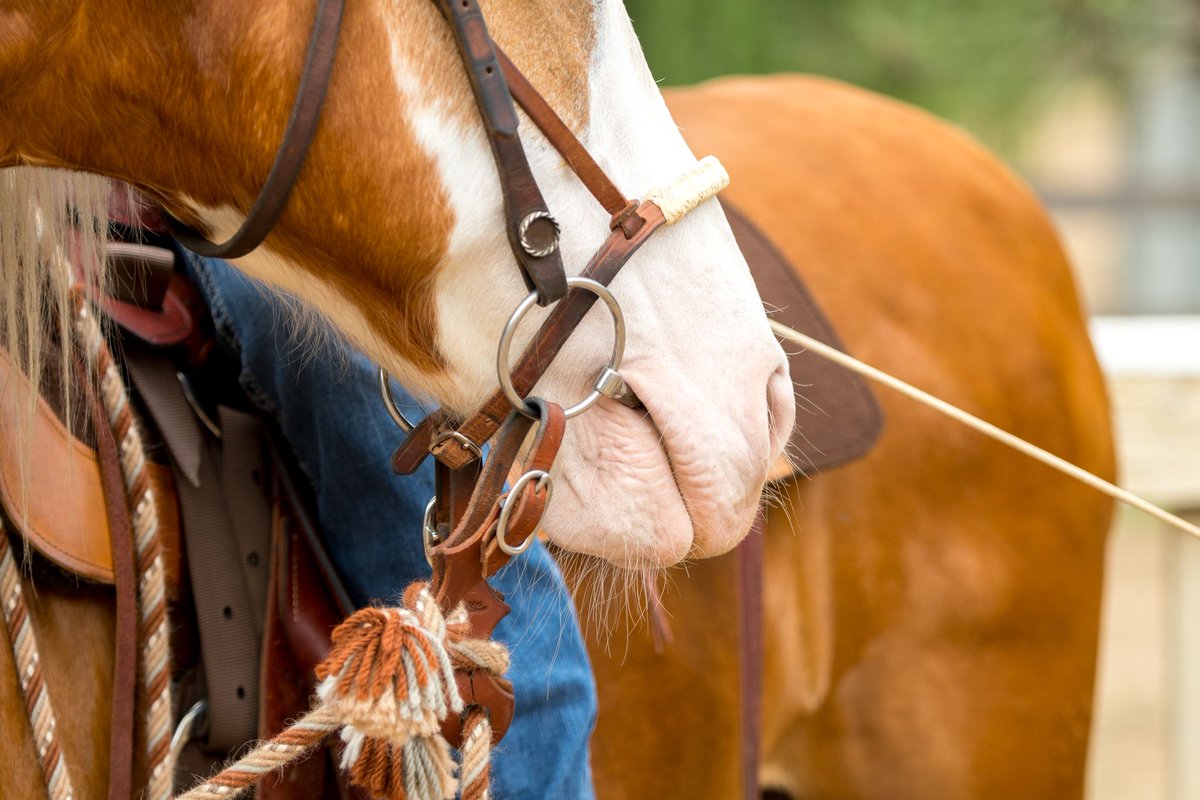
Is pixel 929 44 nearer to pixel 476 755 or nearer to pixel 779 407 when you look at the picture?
pixel 779 407

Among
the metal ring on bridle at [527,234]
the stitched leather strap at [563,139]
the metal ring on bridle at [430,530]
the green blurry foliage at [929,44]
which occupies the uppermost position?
the green blurry foliage at [929,44]

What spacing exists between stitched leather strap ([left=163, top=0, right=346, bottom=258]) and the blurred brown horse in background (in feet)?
3.30

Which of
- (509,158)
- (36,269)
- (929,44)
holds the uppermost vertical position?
(929,44)

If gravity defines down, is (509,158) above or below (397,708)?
above

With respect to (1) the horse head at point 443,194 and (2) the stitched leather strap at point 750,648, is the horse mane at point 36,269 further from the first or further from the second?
(2) the stitched leather strap at point 750,648

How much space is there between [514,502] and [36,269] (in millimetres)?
445

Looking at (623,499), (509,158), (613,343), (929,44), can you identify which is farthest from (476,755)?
(929,44)

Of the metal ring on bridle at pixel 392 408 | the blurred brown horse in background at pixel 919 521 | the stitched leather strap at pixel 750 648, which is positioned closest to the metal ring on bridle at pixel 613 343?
the metal ring on bridle at pixel 392 408

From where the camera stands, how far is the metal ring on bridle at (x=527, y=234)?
0.85 metres

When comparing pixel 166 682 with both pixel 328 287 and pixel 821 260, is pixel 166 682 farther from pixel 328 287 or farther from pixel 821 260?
pixel 821 260

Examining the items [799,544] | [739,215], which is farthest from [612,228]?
[799,544]

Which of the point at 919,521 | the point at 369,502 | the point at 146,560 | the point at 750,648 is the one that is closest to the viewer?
the point at 146,560

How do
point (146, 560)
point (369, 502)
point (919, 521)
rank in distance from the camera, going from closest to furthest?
point (146, 560)
point (369, 502)
point (919, 521)

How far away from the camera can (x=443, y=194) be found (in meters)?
0.86
